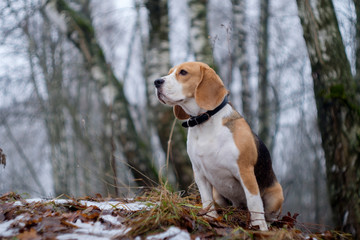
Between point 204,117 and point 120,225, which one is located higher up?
point 204,117

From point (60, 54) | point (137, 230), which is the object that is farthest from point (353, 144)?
point (60, 54)

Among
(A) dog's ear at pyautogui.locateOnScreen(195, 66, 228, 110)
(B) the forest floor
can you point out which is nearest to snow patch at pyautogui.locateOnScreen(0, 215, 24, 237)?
(B) the forest floor

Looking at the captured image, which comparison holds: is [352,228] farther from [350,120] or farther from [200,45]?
[200,45]

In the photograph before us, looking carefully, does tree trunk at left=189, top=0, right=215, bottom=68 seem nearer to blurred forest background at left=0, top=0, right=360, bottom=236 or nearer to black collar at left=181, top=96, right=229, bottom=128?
blurred forest background at left=0, top=0, right=360, bottom=236

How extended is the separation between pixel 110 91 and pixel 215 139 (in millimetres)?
3244

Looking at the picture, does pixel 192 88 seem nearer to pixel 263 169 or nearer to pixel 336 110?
pixel 263 169

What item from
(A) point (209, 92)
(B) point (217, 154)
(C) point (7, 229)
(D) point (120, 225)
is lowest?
(D) point (120, 225)

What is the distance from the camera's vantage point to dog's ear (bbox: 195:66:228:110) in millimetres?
3327

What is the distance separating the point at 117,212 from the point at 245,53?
23.1ft

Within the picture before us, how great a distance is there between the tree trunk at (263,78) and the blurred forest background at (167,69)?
0.11 feet

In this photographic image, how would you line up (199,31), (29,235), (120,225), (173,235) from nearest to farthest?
(29,235), (173,235), (120,225), (199,31)

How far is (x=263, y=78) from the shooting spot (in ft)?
31.0

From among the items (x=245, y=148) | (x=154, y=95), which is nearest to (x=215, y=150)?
(x=245, y=148)

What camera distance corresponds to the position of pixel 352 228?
3.16 m
